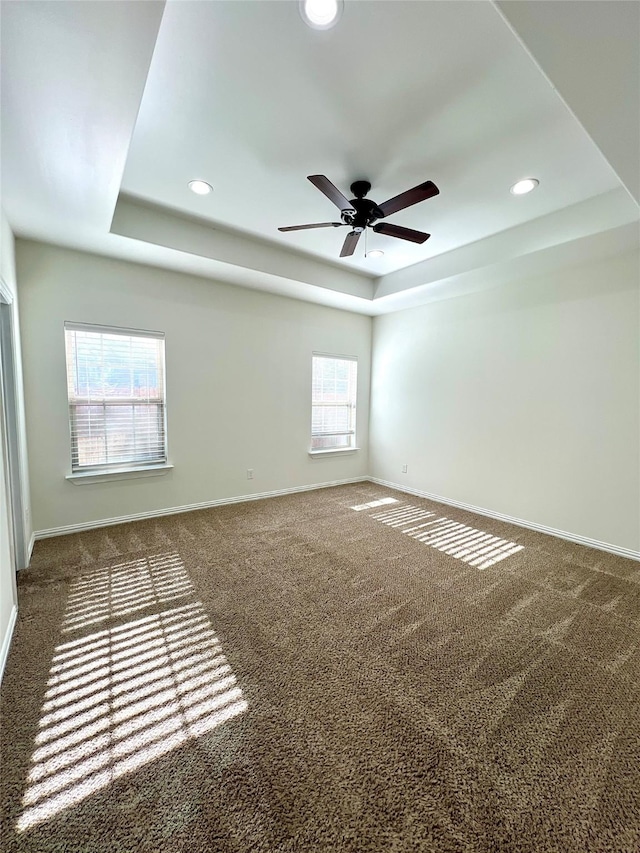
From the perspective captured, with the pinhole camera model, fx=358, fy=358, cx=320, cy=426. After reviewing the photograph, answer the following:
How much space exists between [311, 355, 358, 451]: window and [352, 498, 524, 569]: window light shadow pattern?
132 cm

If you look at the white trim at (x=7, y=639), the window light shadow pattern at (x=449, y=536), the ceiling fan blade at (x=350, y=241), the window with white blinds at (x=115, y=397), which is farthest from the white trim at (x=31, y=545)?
the ceiling fan blade at (x=350, y=241)

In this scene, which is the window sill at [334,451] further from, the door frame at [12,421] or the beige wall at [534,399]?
the door frame at [12,421]

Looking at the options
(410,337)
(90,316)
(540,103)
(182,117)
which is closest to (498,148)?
(540,103)

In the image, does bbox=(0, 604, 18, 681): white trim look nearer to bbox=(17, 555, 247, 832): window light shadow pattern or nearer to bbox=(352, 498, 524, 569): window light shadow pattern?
bbox=(17, 555, 247, 832): window light shadow pattern

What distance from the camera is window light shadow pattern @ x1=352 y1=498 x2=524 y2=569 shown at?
3156 mm

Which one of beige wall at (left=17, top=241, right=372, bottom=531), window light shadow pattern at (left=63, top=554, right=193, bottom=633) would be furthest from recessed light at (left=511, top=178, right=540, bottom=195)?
window light shadow pattern at (left=63, top=554, right=193, bottom=633)

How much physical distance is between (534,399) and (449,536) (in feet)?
5.56

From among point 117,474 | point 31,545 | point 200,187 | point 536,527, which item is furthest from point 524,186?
point 31,545

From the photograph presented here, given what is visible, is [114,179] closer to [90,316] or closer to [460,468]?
[90,316]

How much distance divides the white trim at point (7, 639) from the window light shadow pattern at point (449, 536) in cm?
304

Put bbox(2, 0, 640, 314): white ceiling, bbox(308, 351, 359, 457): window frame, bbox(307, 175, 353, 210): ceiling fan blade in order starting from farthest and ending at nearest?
1. bbox(308, 351, 359, 457): window frame
2. bbox(307, 175, 353, 210): ceiling fan blade
3. bbox(2, 0, 640, 314): white ceiling

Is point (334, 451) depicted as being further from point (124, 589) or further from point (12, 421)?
point (12, 421)

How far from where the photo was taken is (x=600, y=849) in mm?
1112

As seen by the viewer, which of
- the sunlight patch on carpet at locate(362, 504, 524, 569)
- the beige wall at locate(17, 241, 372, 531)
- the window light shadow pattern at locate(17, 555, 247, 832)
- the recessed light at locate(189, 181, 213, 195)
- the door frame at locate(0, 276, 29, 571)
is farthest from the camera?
the beige wall at locate(17, 241, 372, 531)
